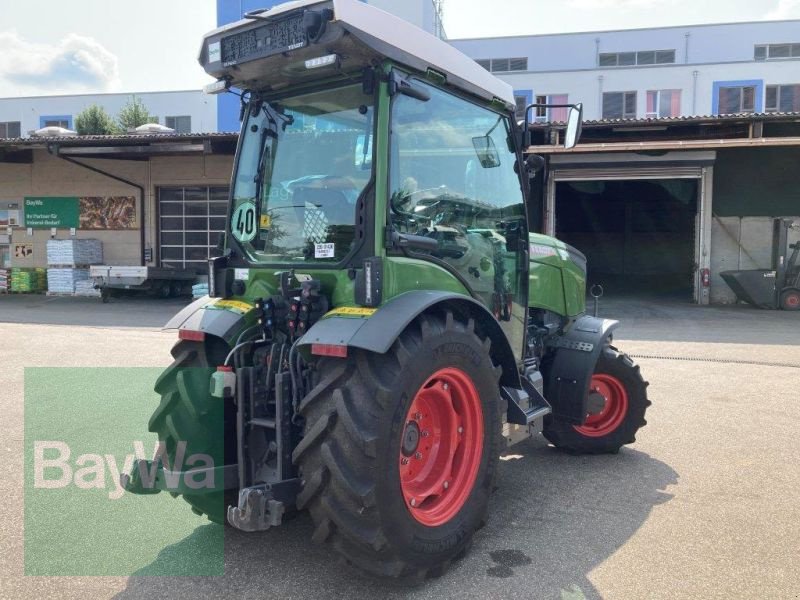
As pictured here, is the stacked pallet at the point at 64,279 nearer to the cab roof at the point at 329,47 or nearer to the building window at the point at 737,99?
the cab roof at the point at 329,47

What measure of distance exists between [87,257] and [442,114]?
1775cm

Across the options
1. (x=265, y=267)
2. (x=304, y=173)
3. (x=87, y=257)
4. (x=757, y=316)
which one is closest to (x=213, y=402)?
(x=265, y=267)

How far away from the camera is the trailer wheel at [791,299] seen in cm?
1608

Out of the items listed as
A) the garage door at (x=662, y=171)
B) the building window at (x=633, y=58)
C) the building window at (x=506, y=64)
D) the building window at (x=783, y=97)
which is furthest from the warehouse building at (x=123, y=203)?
the building window at (x=783, y=97)

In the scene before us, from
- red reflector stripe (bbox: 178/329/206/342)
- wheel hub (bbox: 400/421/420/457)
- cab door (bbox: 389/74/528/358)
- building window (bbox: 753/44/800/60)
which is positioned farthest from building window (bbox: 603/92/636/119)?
wheel hub (bbox: 400/421/420/457)

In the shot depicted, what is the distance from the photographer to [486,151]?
4238mm

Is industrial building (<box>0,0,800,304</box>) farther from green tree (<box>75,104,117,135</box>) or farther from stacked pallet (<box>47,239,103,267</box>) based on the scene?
green tree (<box>75,104,117,135</box>)

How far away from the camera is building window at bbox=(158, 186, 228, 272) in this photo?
19.5 m

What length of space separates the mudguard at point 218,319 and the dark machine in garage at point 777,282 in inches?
616

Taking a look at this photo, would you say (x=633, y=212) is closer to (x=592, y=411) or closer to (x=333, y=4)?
(x=592, y=411)

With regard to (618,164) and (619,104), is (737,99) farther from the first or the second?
(618,164)

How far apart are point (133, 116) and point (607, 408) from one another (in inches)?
1353

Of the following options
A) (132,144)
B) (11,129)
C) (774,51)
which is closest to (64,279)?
(132,144)

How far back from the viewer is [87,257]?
1912 cm
